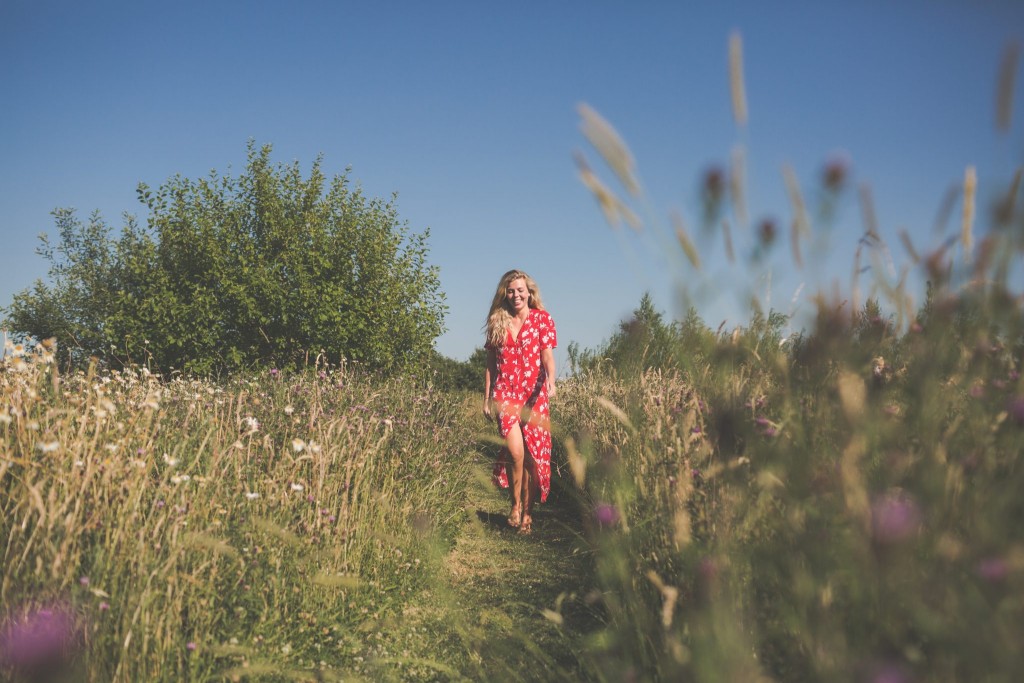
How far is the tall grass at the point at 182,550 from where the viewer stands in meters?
2.33

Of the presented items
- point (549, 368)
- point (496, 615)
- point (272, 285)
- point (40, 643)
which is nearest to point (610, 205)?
point (40, 643)

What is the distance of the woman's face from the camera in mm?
6238

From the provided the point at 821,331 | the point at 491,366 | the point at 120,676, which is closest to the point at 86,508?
the point at 120,676

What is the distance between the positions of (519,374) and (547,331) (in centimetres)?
49

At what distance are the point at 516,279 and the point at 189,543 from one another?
164 inches

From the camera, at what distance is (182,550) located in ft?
8.39

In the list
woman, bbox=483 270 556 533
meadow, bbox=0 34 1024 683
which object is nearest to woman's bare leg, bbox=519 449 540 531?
woman, bbox=483 270 556 533

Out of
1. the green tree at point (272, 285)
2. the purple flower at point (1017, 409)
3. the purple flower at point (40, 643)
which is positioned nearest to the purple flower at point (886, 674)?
the purple flower at point (1017, 409)

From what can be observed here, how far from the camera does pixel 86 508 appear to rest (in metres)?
2.64

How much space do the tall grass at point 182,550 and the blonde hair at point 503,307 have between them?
1.94 meters

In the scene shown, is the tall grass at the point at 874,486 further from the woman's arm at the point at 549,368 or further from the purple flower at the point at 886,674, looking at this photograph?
the woman's arm at the point at 549,368

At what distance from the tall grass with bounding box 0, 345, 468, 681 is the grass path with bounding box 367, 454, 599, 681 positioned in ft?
0.68

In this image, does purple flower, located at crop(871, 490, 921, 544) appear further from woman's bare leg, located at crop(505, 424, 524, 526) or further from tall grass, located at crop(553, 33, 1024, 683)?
woman's bare leg, located at crop(505, 424, 524, 526)

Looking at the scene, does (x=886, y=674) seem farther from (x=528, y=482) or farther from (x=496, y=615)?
(x=528, y=482)
